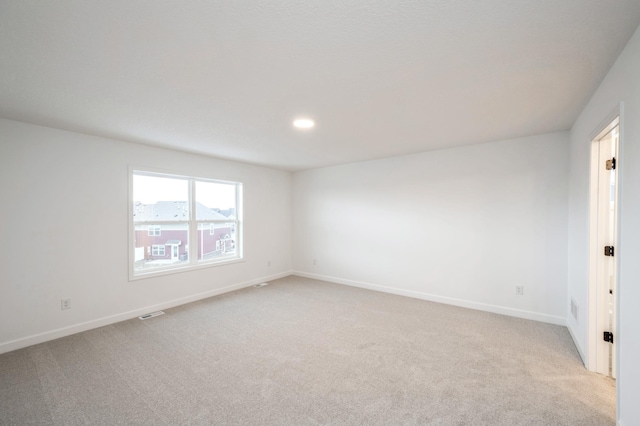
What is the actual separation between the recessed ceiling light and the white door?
2.56m

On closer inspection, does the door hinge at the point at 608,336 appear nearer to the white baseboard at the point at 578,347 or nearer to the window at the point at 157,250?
the white baseboard at the point at 578,347

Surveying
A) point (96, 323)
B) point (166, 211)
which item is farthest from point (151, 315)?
point (166, 211)

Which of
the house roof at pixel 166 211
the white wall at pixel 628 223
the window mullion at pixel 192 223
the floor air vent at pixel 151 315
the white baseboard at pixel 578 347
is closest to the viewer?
the white wall at pixel 628 223

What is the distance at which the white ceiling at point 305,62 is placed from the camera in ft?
4.34

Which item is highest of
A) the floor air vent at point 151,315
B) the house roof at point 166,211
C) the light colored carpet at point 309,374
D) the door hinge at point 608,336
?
the house roof at point 166,211

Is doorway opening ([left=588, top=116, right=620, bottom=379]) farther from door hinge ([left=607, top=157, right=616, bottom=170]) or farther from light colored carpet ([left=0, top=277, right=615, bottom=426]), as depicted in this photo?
light colored carpet ([left=0, top=277, right=615, bottom=426])

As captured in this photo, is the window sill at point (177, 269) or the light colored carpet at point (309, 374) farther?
the window sill at point (177, 269)

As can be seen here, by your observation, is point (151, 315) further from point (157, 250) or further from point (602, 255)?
point (602, 255)

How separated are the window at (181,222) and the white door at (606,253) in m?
4.80

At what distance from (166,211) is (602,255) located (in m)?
5.15

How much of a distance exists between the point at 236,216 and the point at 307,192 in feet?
5.20

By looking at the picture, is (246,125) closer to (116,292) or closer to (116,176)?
(116,176)

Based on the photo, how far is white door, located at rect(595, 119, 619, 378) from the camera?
90.5 inches

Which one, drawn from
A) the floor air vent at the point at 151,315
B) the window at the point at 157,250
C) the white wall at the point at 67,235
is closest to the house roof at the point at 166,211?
the white wall at the point at 67,235
